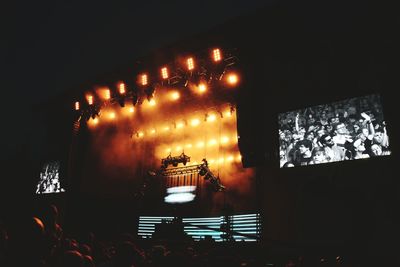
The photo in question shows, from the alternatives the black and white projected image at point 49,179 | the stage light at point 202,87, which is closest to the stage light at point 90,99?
the stage light at point 202,87

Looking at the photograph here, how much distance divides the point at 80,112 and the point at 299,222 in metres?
8.28

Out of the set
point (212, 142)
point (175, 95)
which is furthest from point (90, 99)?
point (212, 142)

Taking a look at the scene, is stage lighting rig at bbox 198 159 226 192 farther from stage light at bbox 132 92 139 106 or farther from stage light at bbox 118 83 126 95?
stage light at bbox 118 83 126 95

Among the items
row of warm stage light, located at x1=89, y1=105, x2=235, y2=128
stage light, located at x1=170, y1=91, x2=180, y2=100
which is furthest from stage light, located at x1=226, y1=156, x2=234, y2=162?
stage light, located at x1=170, y1=91, x2=180, y2=100

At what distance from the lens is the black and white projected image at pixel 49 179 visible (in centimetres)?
1372

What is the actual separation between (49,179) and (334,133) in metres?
12.7

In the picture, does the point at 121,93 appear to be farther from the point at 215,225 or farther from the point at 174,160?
the point at 215,225

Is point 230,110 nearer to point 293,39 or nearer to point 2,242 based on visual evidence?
point 293,39

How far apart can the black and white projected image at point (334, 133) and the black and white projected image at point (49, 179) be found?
1080 centimetres

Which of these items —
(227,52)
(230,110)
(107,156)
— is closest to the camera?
(227,52)

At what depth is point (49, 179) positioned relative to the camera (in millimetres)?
14039

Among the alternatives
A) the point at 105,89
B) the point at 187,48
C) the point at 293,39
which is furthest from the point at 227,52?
the point at 105,89

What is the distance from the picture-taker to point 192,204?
36.4 ft

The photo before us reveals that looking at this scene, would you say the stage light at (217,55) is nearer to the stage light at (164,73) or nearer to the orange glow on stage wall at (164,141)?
the stage light at (164,73)
